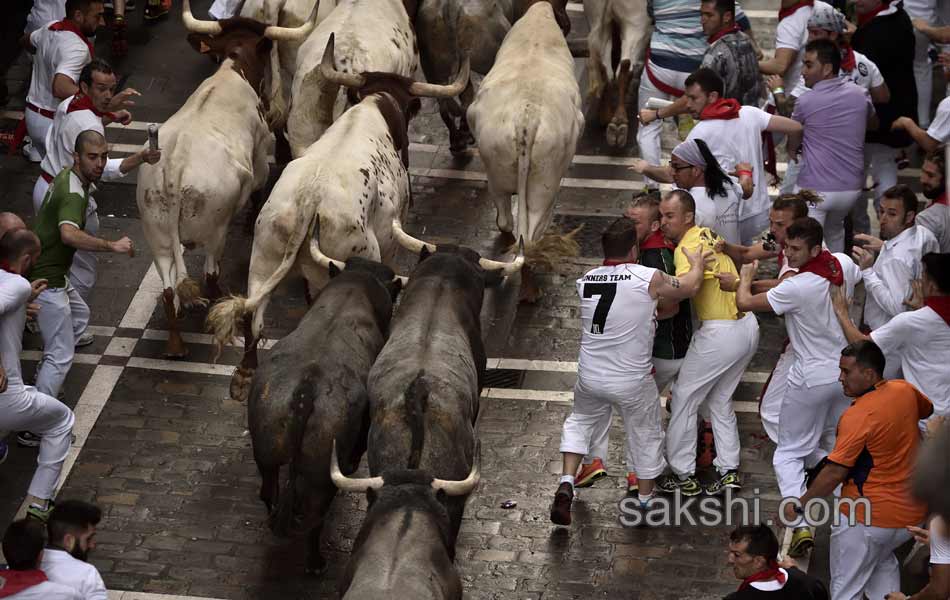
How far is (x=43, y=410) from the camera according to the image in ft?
34.5

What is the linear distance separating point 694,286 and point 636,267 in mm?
450

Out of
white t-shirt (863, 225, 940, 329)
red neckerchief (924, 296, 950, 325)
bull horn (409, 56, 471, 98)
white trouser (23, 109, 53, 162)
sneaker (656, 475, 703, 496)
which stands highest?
red neckerchief (924, 296, 950, 325)

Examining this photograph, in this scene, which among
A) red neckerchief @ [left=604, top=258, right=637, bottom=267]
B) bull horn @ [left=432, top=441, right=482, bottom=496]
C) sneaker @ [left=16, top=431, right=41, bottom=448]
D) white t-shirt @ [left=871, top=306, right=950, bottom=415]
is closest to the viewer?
bull horn @ [left=432, top=441, right=482, bottom=496]

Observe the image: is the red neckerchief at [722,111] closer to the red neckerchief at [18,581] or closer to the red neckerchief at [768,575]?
the red neckerchief at [768,575]

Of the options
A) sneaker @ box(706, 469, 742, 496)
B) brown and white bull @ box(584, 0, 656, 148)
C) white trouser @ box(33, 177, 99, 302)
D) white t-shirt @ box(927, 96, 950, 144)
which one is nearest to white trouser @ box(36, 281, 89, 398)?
white trouser @ box(33, 177, 99, 302)

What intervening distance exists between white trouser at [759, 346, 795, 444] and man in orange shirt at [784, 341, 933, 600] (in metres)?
1.61

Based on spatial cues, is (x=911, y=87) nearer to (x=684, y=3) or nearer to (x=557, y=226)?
(x=684, y=3)

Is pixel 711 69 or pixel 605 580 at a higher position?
Answer: pixel 711 69

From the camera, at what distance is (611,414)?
11.2 m

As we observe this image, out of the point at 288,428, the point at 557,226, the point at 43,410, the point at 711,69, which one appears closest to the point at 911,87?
the point at 711,69

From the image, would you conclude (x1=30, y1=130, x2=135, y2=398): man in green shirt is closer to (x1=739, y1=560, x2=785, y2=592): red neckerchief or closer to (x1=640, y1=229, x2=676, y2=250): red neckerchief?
(x1=640, y1=229, x2=676, y2=250): red neckerchief

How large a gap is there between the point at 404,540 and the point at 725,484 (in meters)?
3.78

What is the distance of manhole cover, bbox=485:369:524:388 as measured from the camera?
12.8 m

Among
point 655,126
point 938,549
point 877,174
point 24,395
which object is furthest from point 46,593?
point 877,174
